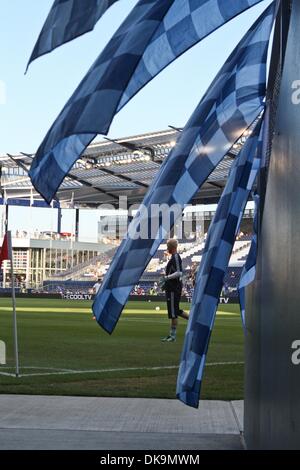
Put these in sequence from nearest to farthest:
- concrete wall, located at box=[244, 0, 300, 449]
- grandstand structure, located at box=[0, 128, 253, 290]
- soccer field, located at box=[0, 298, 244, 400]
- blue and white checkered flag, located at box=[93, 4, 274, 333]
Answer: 1. concrete wall, located at box=[244, 0, 300, 449]
2. blue and white checkered flag, located at box=[93, 4, 274, 333]
3. soccer field, located at box=[0, 298, 244, 400]
4. grandstand structure, located at box=[0, 128, 253, 290]

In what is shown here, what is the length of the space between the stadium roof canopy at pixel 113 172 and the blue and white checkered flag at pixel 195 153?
4865 centimetres

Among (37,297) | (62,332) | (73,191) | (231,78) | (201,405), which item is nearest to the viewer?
(231,78)

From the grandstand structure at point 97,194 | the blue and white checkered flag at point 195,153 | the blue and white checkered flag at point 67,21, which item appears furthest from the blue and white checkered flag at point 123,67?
the grandstand structure at point 97,194

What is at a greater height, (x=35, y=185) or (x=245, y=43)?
(x=245, y=43)

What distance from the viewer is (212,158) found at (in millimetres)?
4191

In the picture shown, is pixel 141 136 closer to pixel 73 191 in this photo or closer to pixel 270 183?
pixel 73 191

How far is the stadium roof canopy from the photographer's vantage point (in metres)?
58.6

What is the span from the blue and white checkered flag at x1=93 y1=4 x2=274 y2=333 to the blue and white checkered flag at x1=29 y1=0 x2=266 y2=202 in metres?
0.61

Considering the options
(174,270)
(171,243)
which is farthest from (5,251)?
(174,270)

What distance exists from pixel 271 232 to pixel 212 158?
104 centimetres

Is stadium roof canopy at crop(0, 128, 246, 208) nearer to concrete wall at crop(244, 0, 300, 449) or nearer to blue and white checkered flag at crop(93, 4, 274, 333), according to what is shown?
blue and white checkered flag at crop(93, 4, 274, 333)

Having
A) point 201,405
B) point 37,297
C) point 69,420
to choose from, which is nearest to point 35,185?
point 69,420

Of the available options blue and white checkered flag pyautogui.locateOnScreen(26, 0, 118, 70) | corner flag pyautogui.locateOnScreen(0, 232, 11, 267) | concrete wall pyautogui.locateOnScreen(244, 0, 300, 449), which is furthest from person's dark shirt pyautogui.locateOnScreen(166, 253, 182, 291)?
blue and white checkered flag pyautogui.locateOnScreen(26, 0, 118, 70)

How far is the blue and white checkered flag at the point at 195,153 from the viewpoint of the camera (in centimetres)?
376
